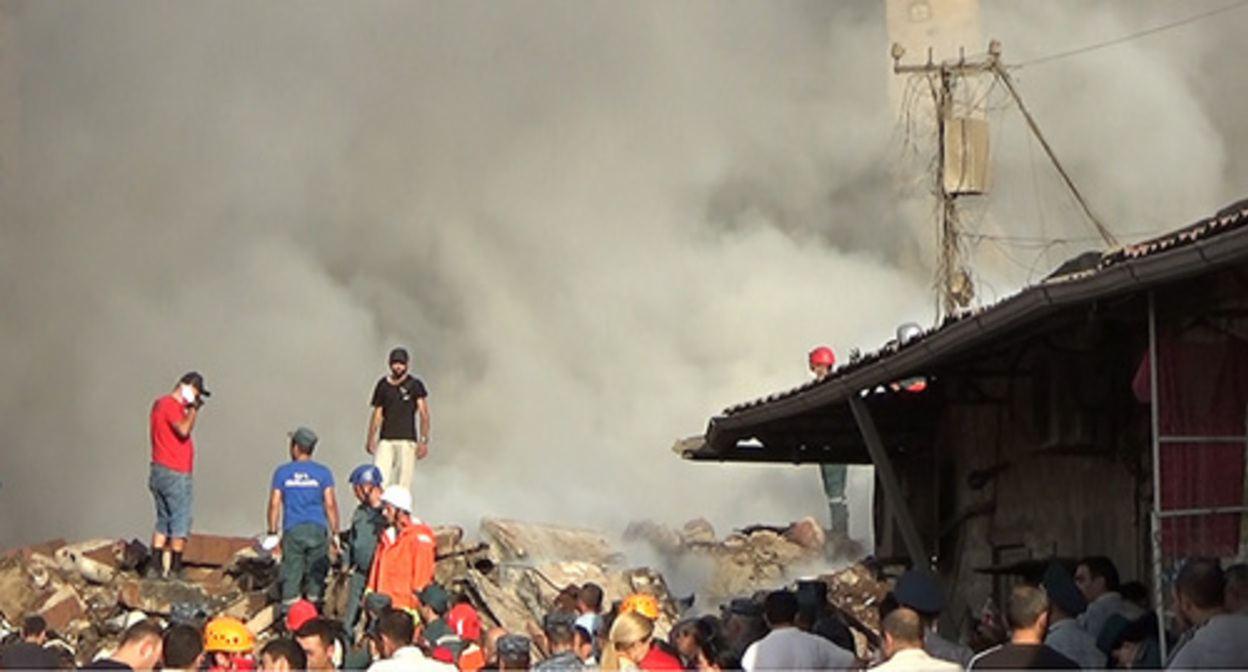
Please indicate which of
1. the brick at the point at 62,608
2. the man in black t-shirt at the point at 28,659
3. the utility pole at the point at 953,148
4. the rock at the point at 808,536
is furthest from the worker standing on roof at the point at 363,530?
the utility pole at the point at 953,148

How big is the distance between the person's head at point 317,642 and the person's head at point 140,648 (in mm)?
803

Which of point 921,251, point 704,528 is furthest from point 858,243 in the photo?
point 704,528

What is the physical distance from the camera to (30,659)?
7.32 metres

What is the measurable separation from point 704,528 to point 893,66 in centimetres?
1712

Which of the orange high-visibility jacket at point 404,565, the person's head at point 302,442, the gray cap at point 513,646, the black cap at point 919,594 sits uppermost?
the person's head at point 302,442

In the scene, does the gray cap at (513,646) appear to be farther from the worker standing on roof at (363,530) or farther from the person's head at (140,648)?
the worker standing on roof at (363,530)

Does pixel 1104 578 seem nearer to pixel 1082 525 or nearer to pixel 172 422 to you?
pixel 1082 525

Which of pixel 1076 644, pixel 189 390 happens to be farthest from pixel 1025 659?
pixel 189 390

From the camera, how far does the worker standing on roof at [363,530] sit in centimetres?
1332

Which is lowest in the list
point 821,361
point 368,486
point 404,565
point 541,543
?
point 404,565

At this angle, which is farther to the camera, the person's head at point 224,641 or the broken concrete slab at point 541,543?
the broken concrete slab at point 541,543

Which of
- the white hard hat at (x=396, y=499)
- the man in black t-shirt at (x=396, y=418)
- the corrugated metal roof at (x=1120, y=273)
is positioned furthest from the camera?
the man in black t-shirt at (x=396, y=418)

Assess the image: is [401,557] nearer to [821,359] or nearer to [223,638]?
[223,638]

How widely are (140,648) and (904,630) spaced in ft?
7.56
